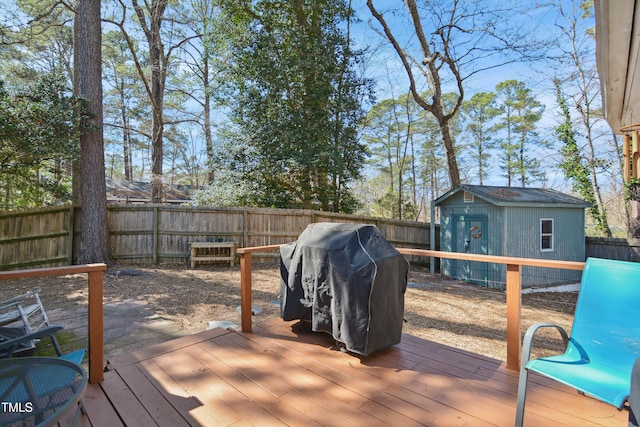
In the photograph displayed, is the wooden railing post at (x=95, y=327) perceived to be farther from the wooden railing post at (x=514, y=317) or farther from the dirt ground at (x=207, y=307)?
the wooden railing post at (x=514, y=317)

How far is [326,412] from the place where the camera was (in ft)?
5.87

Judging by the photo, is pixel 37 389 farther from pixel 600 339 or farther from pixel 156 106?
pixel 156 106

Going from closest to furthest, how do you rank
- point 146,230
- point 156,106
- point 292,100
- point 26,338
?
point 26,338
point 146,230
point 292,100
point 156,106

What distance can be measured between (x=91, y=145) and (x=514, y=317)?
8.00 metres

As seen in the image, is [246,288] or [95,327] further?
[246,288]

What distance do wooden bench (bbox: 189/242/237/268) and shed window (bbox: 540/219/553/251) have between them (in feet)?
28.4

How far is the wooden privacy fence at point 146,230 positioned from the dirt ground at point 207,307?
606 mm

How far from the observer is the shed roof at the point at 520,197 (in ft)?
27.3

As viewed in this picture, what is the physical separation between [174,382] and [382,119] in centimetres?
1645

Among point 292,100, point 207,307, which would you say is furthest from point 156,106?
point 207,307

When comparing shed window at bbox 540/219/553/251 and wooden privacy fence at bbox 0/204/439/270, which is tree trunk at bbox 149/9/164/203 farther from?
shed window at bbox 540/219/553/251

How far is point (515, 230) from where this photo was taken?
842 cm

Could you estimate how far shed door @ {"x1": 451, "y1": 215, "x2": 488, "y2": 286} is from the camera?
28.6 ft

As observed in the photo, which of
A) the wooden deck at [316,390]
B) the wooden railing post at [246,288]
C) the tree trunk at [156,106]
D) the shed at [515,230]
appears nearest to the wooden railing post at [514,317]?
the wooden deck at [316,390]
